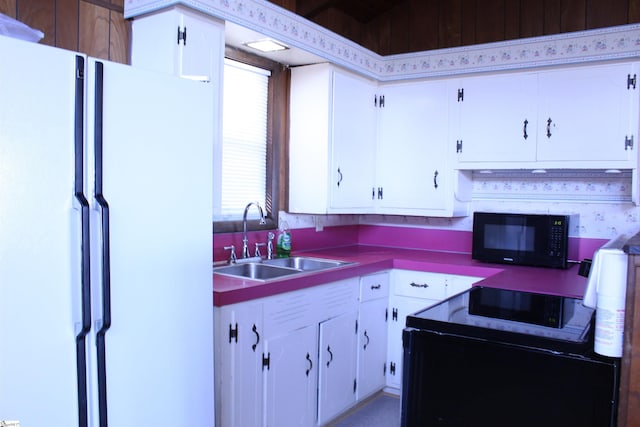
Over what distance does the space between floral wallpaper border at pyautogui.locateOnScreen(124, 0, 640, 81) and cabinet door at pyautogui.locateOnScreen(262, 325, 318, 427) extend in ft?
4.92

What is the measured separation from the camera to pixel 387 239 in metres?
4.03

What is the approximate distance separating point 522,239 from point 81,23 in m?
2.60

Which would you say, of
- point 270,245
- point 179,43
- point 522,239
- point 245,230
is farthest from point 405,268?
point 179,43

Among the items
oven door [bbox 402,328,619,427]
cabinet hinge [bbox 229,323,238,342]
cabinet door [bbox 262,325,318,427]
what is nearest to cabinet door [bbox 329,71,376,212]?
cabinet door [bbox 262,325,318,427]

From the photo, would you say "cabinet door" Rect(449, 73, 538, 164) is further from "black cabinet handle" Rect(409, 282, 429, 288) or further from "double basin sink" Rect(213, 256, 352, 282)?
"double basin sink" Rect(213, 256, 352, 282)

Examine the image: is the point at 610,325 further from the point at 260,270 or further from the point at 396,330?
the point at 396,330

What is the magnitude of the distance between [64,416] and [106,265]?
422 millimetres

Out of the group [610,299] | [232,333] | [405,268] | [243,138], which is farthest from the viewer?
[405,268]

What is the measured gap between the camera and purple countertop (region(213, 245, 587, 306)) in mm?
2270

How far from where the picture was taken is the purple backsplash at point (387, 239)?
331 cm

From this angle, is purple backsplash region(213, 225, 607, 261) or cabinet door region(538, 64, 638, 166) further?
purple backsplash region(213, 225, 607, 261)

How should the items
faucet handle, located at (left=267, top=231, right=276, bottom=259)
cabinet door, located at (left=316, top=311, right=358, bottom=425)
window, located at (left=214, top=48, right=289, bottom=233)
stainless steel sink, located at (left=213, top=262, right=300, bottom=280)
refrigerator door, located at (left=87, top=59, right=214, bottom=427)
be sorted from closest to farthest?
refrigerator door, located at (left=87, top=59, right=214, bottom=427) → cabinet door, located at (left=316, top=311, right=358, bottom=425) → stainless steel sink, located at (left=213, top=262, right=300, bottom=280) → window, located at (left=214, top=48, right=289, bottom=233) → faucet handle, located at (left=267, top=231, right=276, bottom=259)

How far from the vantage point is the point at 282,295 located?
243cm

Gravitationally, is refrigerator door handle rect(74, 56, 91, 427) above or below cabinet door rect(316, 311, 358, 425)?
above
